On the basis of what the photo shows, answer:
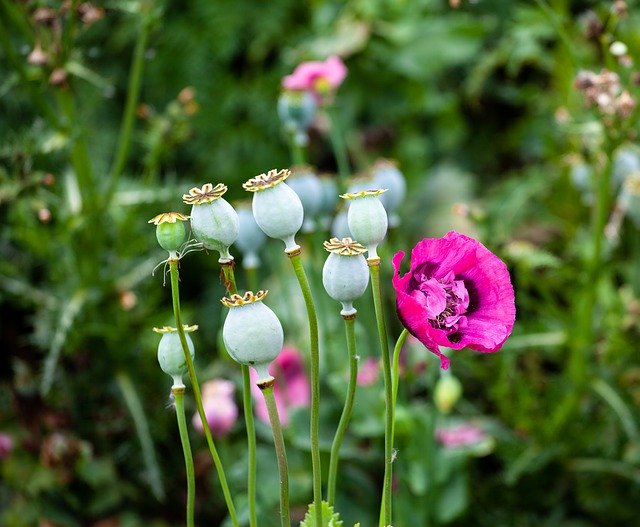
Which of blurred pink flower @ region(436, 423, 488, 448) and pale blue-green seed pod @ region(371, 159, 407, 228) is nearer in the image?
pale blue-green seed pod @ region(371, 159, 407, 228)

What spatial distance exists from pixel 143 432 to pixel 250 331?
2.47 feet

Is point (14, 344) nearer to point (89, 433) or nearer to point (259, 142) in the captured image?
point (89, 433)

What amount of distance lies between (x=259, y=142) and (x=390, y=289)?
0.62 metres

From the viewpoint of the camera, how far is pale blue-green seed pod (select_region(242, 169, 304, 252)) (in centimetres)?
46

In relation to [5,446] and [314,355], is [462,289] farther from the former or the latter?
[5,446]

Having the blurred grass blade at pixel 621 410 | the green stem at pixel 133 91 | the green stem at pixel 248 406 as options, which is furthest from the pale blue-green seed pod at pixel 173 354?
the blurred grass blade at pixel 621 410

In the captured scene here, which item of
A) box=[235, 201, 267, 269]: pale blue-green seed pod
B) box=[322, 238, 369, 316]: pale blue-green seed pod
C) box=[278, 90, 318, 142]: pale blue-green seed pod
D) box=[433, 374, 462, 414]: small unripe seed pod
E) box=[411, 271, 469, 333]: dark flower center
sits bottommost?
box=[433, 374, 462, 414]: small unripe seed pod

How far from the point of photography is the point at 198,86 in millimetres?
1871

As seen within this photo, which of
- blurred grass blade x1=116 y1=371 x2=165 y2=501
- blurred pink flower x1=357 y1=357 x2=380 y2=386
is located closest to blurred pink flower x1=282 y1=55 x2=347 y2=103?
blurred pink flower x1=357 y1=357 x2=380 y2=386

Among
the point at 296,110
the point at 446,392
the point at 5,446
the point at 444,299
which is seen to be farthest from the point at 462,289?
the point at 5,446

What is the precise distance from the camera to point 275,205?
46cm

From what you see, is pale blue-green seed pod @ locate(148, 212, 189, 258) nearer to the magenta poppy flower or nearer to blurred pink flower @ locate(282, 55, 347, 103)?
the magenta poppy flower

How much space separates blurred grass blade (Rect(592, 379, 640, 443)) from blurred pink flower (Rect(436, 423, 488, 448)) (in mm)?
158

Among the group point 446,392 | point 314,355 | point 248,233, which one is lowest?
point 446,392
